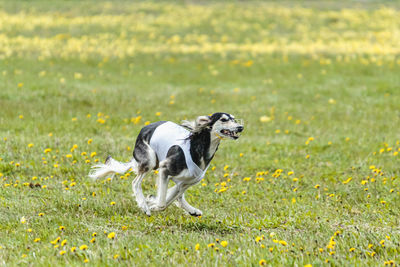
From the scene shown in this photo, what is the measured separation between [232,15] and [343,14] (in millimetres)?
8729

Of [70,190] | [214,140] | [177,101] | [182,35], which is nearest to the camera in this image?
[214,140]

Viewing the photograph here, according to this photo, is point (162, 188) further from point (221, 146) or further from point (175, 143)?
point (221, 146)

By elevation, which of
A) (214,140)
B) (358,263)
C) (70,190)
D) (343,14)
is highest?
(214,140)

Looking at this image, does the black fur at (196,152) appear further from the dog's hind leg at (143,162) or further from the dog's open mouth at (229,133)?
the dog's hind leg at (143,162)

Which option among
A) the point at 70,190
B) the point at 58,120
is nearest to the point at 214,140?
the point at 70,190

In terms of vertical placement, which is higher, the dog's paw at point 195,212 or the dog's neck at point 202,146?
the dog's neck at point 202,146

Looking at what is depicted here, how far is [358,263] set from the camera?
425 cm

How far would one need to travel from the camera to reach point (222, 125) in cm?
520

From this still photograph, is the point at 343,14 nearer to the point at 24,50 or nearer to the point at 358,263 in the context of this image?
the point at 24,50

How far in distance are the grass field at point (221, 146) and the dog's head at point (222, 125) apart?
1060 mm

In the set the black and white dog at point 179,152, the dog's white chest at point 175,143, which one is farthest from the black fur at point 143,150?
the dog's white chest at point 175,143

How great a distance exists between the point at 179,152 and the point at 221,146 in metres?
4.20

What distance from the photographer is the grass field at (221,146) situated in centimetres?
475

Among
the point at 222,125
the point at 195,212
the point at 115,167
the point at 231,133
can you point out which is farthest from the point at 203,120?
the point at 115,167
